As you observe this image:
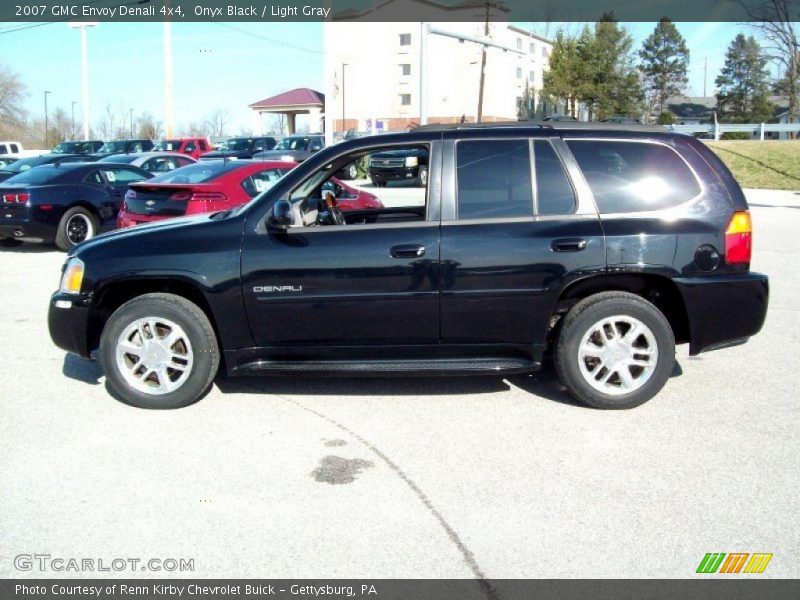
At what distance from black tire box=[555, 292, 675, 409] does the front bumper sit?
126 inches

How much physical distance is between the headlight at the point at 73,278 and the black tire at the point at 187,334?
1.06 ft

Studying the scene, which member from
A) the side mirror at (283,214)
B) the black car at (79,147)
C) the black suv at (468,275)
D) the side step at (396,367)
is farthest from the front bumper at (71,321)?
the black car at (79,147)

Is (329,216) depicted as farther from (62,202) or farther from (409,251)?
(62,202)

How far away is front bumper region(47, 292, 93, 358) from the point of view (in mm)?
5355

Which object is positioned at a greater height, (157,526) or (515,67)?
(515,67)

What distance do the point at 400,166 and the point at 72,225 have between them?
574cm

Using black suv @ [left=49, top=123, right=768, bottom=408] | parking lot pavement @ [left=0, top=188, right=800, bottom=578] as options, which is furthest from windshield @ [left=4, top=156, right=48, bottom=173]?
black suv @ [left=49, top=123, right=768, bottom=408]

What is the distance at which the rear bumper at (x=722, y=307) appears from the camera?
5.13m

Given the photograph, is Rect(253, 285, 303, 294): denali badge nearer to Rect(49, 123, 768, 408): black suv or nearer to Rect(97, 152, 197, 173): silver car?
Rect(49, 123, 768, 408): black suv

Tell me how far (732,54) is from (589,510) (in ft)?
273

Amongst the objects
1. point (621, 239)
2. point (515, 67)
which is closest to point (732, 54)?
point (515, 67)

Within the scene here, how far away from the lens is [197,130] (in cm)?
8700
